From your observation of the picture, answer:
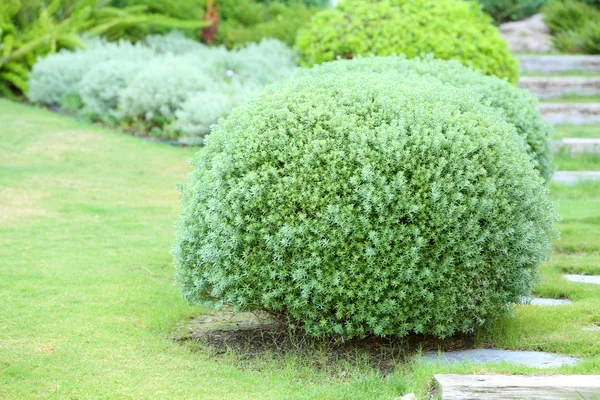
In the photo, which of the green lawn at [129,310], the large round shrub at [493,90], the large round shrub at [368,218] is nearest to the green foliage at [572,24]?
the green lawn at [129,310]

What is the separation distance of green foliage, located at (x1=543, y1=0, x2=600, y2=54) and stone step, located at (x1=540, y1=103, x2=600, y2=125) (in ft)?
8.29

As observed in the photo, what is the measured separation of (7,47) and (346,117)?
8.70m

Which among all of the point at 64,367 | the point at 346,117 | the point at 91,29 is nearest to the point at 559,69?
the point at 91,29

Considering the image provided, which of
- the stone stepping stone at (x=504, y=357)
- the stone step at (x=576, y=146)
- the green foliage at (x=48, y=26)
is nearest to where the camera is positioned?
the stone stepping stone at (x=504, y=357)

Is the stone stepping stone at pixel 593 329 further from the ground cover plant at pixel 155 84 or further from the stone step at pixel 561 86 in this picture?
the stone step at pixel 561 86

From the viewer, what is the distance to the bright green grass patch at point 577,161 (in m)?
8.65

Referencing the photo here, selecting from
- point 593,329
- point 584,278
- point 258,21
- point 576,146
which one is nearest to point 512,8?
point 258,21

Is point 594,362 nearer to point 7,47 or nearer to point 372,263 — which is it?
point 372,263

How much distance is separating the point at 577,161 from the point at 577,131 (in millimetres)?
946

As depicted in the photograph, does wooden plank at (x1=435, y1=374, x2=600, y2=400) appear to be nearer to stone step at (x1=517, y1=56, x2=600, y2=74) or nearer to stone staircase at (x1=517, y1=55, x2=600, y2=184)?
stone staircase at (x1=517, y1=55, x2=600, y2=184)

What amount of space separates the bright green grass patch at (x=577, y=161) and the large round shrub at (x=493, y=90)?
2417mm

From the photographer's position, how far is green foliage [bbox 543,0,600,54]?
12453 millimetres

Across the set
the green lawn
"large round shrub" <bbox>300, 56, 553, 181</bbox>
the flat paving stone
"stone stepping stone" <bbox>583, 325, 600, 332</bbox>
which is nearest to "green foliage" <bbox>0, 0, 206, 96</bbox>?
the green lawn

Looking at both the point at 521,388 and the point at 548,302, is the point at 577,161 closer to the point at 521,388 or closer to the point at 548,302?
the point at 548,302
